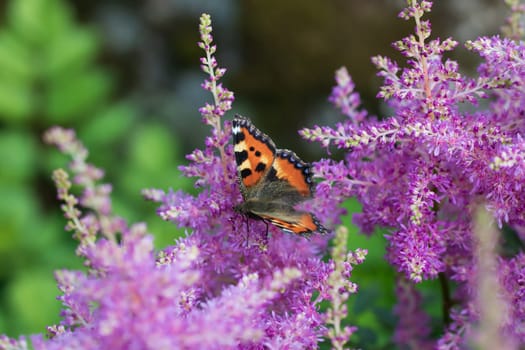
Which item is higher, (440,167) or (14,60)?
(14,60)

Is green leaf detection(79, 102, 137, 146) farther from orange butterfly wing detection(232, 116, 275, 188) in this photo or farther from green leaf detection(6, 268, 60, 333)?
orange butterfly wing detection(232, 116, 275, 188)

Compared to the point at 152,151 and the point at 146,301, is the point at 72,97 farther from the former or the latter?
the point at 146,301

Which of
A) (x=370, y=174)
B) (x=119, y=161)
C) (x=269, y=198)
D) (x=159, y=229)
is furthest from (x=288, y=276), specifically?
(x=119, y=161)

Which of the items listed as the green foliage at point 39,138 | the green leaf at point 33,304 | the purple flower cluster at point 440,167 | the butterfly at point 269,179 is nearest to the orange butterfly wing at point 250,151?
the butterfly at point 269,179

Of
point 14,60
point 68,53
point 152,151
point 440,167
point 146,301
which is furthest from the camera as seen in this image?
point 68,53

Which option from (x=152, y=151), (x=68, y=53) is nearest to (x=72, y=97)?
(x=68, y=53)

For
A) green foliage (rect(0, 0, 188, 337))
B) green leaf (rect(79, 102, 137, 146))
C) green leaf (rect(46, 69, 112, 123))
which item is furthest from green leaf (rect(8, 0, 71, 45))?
green leaf (rect(79, 102, 137, 146))

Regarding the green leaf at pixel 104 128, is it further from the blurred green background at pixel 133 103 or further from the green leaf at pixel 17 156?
the green leaf at pixel 17 156
